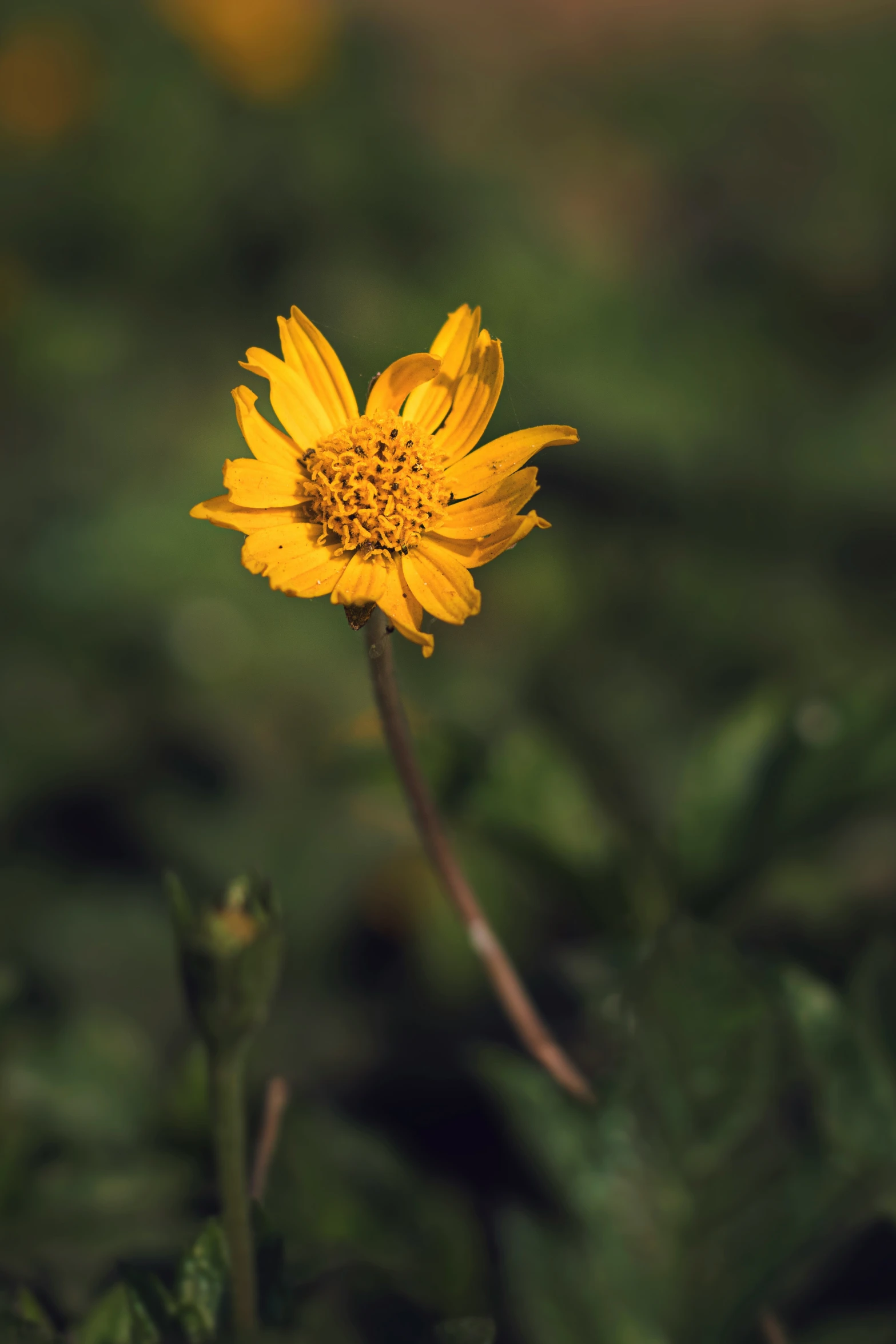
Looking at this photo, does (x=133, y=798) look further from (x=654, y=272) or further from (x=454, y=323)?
(x=654, y=272)

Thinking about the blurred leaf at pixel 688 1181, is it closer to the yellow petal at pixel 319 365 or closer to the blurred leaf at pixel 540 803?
the blurred leaf at pixel 540 803

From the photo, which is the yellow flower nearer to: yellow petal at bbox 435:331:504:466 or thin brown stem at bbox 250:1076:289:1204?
yellow petal at bbox 435:331:504:466

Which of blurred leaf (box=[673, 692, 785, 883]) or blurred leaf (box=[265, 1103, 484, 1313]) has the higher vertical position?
blurred leaf (box=[673, 692, 785, 883])

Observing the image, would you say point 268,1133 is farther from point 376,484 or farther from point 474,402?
point 474,402

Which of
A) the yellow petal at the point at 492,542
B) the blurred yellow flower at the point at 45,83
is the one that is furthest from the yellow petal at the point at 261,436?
the blurred yellow flower at the point at 45,83

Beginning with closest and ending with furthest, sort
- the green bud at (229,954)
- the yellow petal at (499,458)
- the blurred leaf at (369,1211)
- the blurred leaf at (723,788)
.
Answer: the green bud at (229,954)
the yellow petal at (499,458)
the blurred leaf at (369,1211)
the blurred leaf at (723,788)

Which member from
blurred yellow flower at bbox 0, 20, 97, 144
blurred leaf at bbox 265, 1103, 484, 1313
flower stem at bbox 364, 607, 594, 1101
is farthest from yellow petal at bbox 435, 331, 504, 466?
blurred yellow flower at bbox 0, 20, 97, 144

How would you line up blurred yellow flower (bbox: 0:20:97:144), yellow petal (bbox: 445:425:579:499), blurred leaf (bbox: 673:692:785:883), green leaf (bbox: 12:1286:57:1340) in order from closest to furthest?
1. green leaf (bbox: 12:1286:57:1340)
2. yellow petal (bbox: 445:425:579:499)
3. blurred leaf (bbox: 673:692:785:883)
4. blurred yellow flower (bbox: 0:20:97:144)

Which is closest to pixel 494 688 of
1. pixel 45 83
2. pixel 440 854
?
pixel 440 854
